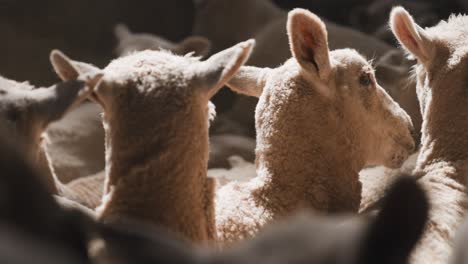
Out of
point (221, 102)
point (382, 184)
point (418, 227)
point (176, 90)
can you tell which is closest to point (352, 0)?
point (221, 102)

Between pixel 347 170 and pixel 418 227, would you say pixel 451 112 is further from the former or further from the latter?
pixel 418 227

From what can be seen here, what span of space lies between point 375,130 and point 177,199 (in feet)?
3.66

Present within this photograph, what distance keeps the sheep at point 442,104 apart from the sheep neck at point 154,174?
111 cm

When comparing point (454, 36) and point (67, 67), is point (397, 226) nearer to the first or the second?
point (67, 67)

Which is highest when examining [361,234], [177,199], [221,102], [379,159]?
[361,234]

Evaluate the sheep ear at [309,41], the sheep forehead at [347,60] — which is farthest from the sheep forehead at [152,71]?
the sheep forehead at [347,60]

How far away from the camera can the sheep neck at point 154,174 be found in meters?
2.02

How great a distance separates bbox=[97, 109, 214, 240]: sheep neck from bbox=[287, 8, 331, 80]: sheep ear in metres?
0.64

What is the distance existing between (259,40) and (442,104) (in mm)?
3703

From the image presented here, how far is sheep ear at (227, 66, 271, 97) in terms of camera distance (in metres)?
2.93

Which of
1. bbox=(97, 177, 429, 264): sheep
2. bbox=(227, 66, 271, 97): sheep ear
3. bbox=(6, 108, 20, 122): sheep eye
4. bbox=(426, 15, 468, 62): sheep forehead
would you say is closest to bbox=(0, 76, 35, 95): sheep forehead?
bbox=(6, 108, 20, 122): sheep eye

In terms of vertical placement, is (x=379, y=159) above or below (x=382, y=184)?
above

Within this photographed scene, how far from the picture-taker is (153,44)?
5.96m

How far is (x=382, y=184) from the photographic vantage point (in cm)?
337
